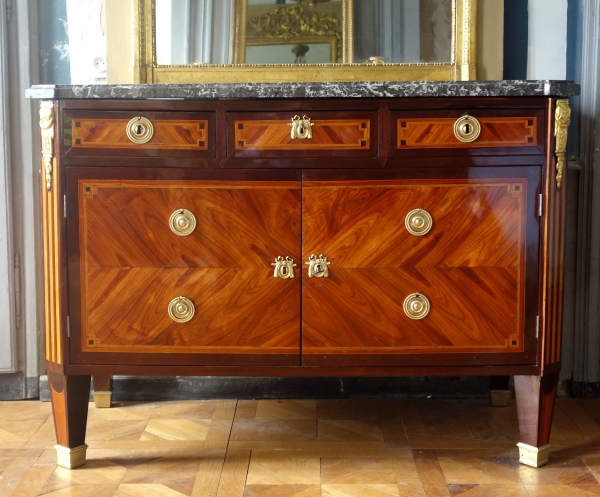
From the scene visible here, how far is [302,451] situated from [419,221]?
0.67 metres

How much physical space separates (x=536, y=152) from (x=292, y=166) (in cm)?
56

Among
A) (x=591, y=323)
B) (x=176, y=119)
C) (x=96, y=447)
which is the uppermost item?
(x=176, y=119)

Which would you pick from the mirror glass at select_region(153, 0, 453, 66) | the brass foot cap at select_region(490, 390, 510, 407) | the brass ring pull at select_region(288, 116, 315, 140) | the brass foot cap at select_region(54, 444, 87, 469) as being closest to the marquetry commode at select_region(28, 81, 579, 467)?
the brass ring pull at select_region(288, 116, 315, 140)

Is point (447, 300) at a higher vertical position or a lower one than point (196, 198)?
lower

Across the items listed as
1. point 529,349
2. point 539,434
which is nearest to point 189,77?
point 529,349

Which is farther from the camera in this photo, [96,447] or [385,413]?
[385,413]

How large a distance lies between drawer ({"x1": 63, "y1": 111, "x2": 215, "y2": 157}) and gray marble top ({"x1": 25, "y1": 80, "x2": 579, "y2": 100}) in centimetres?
5

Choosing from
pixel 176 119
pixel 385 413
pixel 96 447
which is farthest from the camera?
pixel 385 413

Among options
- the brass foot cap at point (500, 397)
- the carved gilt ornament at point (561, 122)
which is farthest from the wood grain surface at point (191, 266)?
the brass foot cap at point (500, 397)

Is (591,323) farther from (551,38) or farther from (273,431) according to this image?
(273,431)

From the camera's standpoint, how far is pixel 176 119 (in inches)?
61.6

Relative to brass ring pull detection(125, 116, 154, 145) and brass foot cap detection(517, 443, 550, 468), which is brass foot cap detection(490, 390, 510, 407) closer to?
brass foot cap detection(517, 443, 550, 468)

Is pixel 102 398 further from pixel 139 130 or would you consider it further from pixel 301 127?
pixel 301 127

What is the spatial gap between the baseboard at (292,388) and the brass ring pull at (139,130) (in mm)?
876
